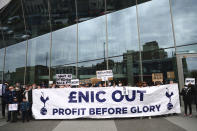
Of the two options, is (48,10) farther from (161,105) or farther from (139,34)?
(161,105)

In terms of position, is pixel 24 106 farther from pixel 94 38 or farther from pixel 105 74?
pixel 94 38

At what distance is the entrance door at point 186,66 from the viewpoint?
31.1 ft

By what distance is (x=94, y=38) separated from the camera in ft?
41.1

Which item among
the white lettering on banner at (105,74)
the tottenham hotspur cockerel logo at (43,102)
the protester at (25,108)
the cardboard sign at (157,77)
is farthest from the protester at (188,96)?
the protester at (25,108)

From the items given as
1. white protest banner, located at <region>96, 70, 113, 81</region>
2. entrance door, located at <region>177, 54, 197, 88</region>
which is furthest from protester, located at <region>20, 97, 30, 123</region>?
entrance door, located at <region>177, 54, 197, 88</region>

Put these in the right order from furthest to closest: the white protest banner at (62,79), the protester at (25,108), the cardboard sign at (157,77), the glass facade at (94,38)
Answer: the glass facade at (94,38) < the cardboard sign at (157,77) < the white protest banner at (62,79) < the protester at (25,108)

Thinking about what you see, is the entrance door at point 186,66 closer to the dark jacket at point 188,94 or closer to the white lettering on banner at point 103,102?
the dark jacket at point 188,94

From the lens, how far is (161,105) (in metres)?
6.88

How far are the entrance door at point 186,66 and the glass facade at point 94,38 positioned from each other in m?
0.28

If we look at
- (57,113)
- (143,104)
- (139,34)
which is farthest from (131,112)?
(139,34)

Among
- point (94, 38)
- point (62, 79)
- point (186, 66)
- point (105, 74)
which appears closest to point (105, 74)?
point (105, 74)

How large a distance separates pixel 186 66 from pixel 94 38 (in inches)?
277

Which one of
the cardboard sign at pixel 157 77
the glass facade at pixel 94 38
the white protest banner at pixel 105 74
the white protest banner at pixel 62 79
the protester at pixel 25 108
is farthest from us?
the glass facade at pixel 94 38

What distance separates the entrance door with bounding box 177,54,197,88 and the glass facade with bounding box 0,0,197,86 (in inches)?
11.1
